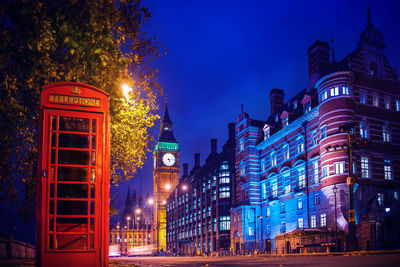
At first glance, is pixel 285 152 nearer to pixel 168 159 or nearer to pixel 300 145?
pixel 300 145

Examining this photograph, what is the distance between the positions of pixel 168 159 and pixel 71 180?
503 ft

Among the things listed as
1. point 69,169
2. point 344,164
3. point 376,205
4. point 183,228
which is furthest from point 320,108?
point 183,228

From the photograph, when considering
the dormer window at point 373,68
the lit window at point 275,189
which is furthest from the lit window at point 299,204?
the dormer window at point 373,68

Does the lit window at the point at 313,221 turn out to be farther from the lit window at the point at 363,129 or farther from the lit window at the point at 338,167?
the lit window at the point at 363,129

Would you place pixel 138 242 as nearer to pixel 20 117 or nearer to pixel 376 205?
pixel 376 205

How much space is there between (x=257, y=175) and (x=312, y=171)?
1425cm

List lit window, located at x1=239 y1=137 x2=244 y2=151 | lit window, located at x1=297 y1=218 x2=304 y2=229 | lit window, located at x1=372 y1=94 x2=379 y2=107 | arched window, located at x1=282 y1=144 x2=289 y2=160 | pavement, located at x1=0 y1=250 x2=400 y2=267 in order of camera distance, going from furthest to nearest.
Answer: lit window, located at x1=239 y1=137 x2=244 y2=151 → arched window, located at x1=282 y1=144 x2=289 y2=160 → lit window, located at x1=297 y1=218 x2=304 y2=229 → lit window, located at x1=372 y1=94 x2=379 y2=107 → pavement, located at x1=0 y1=250 x2=400 y2=267

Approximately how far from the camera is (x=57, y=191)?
9.35 m

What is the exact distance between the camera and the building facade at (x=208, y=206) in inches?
3246

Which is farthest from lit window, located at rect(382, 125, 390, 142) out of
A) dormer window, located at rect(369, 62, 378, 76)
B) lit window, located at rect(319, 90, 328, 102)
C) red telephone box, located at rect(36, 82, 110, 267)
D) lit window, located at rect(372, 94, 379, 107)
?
red telephone box, located at rect(36, 82, 110, 267)

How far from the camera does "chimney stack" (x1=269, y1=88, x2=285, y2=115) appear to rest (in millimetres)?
62406

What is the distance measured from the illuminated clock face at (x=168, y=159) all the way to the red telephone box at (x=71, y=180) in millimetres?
151981

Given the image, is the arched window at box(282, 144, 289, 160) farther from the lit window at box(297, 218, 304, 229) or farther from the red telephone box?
the red telephone box

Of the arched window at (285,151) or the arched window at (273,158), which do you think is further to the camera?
the arched window at (273,158)
